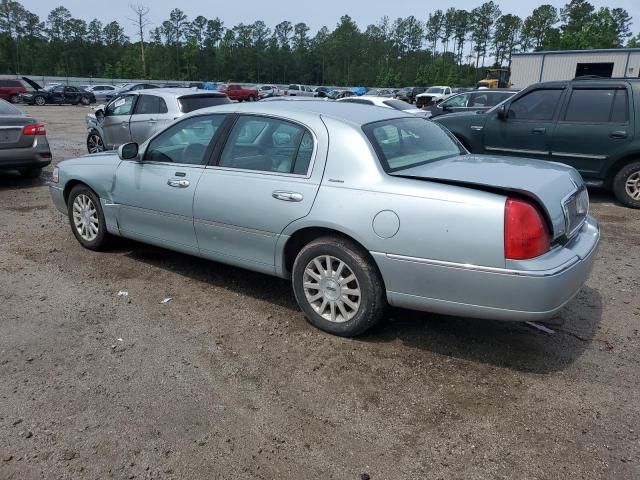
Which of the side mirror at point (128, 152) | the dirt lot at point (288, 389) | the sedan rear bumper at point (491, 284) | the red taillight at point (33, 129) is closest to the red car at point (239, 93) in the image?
the red taillight at point (33, 129)

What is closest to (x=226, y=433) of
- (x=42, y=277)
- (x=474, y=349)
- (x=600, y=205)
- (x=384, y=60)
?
(x=474, y=349)

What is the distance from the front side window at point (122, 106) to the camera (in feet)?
35.2

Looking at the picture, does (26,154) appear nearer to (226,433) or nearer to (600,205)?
(226,433)

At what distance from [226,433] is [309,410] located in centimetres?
47

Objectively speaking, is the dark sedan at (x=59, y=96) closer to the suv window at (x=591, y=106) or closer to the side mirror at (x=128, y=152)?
the side mirror at (x=128, y=152)

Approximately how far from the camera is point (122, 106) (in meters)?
10.9

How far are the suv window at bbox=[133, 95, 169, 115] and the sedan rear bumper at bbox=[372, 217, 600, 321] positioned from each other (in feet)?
26.0

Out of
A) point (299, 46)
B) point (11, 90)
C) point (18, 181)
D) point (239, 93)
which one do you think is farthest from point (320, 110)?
point (299, 46)

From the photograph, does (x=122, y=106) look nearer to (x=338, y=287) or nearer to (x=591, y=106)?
(x=591, y=106)

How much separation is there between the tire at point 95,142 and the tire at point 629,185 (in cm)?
997

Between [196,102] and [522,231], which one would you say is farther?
[196,102]

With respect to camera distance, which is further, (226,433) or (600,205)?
(600,205)

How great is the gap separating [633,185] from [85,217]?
7.26 metres

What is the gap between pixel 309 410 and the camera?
2.99 m
